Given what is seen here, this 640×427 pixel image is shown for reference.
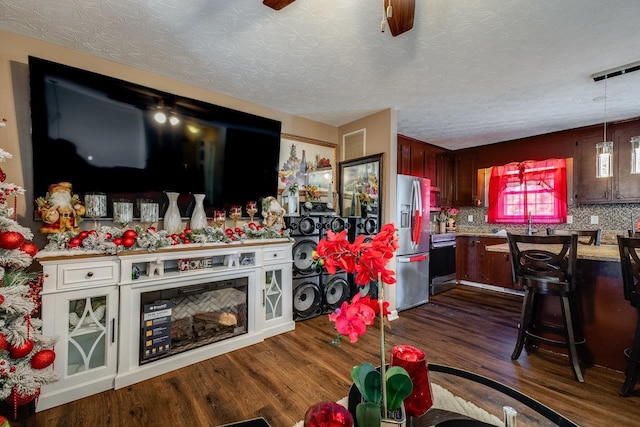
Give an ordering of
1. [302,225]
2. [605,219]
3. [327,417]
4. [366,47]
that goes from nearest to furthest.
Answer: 1. [327,417]
2. [366,47]
3. [302,225]
4. [605,219]

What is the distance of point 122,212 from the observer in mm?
2094

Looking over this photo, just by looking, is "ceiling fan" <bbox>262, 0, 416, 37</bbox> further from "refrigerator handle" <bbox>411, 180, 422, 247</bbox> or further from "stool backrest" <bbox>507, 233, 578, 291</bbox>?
"refrigerator handle" <bbox>411, 180, 422, 247</bbox>

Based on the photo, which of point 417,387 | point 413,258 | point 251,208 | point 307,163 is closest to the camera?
point 417,387

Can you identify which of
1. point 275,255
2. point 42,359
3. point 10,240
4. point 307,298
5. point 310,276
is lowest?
point 307,298

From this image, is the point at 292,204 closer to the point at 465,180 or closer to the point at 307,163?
the point at 307,163

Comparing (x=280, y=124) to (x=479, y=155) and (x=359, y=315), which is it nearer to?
(x=359, y=315)

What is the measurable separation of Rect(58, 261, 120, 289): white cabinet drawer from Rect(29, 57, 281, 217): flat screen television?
0.59 metres

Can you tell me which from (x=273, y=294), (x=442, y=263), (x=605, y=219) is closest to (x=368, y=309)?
(x=273, y=294)

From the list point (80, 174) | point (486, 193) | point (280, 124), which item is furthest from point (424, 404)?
point (486, 193)

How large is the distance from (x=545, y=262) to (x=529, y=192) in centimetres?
291

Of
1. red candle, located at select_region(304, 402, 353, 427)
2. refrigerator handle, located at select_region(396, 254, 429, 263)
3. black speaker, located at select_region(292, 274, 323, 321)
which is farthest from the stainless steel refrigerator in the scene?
red candle, located at select_region(304, 402, 353, 427)

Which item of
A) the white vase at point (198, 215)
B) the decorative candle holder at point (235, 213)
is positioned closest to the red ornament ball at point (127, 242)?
the white vase at point (198, 215)

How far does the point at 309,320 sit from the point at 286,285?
586 millimetres

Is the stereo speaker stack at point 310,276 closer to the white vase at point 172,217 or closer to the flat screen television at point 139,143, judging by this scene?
the flat screen television at point 139,143
